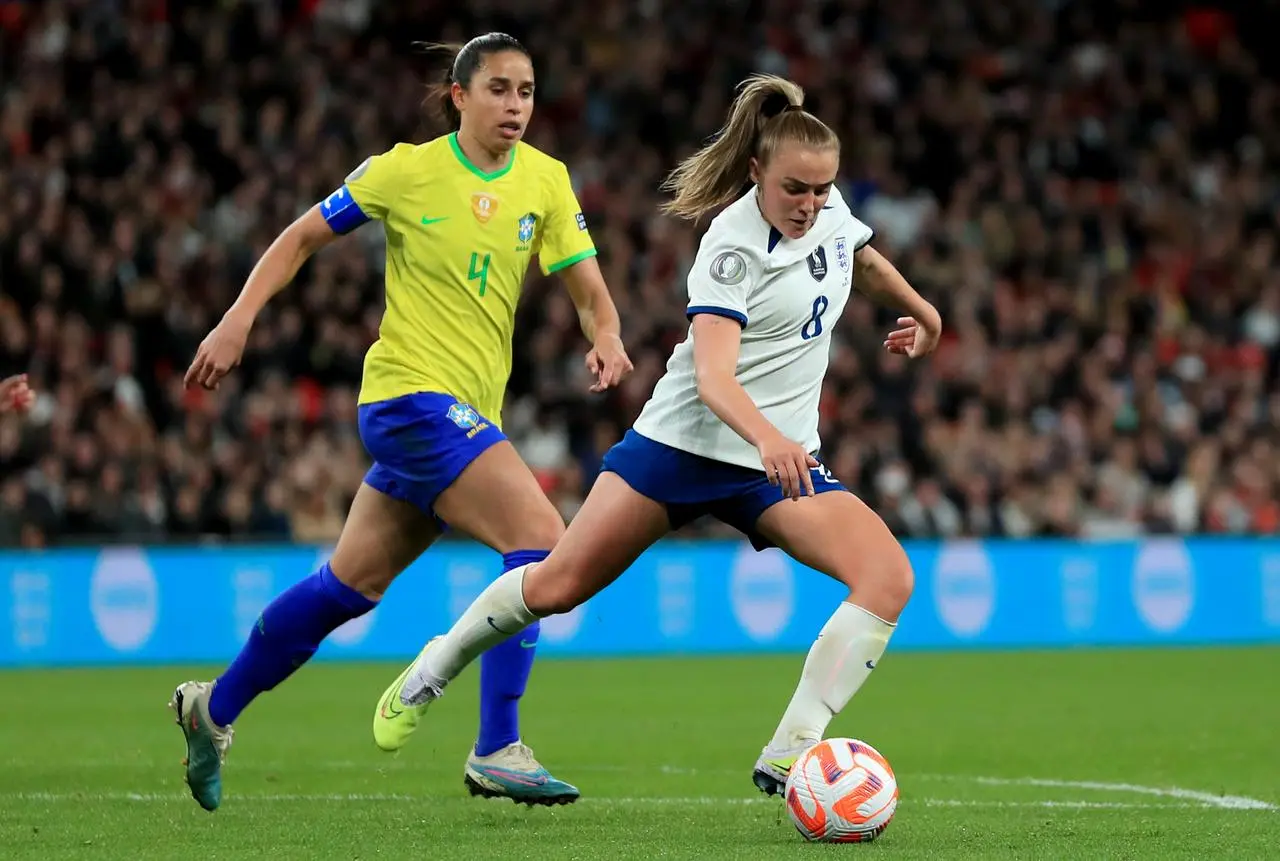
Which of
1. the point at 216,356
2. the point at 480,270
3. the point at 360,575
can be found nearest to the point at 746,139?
the point at 480,270

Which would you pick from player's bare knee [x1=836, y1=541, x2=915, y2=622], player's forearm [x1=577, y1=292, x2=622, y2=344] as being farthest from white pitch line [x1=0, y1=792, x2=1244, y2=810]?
player's forearm [x1=577, y1=292, x2=622, y2=344]

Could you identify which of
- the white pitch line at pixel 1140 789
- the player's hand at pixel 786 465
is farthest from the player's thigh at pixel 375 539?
the white pitch line at pixel 1140 789

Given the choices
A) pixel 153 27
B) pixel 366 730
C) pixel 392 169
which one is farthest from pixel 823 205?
pixel 153 27

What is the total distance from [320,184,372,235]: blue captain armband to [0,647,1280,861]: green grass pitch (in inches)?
75.0

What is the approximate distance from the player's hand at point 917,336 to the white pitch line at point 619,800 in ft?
5.16

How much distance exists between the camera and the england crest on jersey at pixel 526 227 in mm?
6926

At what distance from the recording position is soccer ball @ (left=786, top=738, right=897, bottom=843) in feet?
18.5

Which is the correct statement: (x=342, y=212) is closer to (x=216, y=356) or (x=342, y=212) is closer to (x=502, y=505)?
(x=216, y=356)

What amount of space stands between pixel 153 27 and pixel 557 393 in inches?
206

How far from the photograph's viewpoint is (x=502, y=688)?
22.1 ft

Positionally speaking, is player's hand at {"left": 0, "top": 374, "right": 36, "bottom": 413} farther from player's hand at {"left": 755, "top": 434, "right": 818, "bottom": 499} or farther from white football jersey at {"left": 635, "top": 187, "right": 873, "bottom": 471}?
player's hand at {"left": 755, "top": 434, "right": 818, "bottom": 499}

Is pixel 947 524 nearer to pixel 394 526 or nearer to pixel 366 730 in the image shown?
pixel 366 730

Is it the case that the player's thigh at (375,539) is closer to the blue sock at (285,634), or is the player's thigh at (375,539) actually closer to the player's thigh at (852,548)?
the blue sock at (285,634)

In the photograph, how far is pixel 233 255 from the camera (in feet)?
55.3
